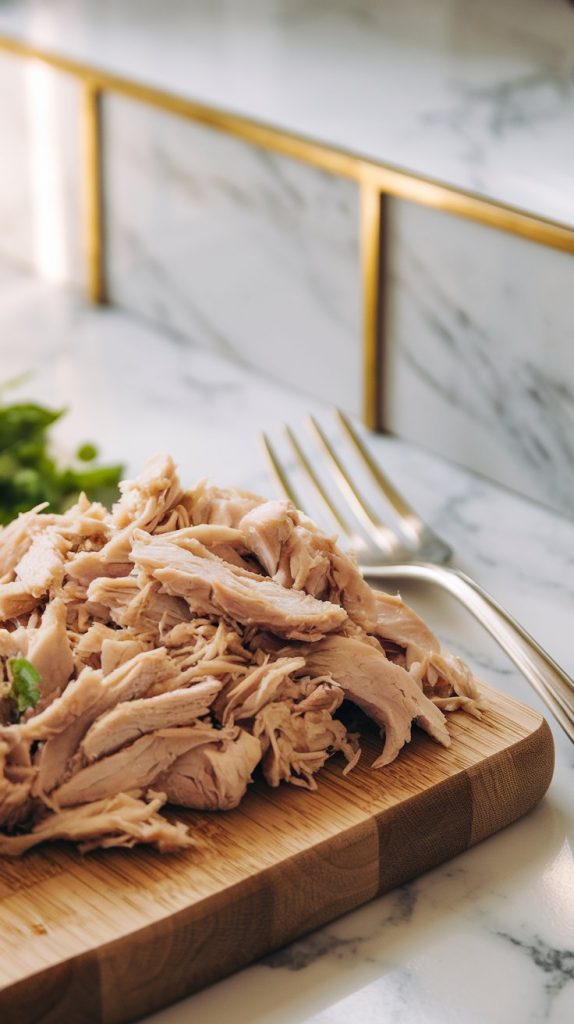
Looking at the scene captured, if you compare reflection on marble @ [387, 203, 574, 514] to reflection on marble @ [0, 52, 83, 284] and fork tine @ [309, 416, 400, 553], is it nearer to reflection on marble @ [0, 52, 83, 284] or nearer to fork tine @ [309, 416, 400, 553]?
fork tine @ [309, 416, 400, 553]

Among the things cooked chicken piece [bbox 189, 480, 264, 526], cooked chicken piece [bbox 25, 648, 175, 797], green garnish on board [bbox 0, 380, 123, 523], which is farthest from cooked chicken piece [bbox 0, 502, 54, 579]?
green garnish on board [bbox 0, 380, 123, 523]

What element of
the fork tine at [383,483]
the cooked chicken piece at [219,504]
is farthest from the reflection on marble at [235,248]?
the cooked chicken piece at [219,504]

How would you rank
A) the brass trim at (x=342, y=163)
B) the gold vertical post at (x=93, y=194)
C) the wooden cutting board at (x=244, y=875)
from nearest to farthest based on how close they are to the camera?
1. the wooden cutting board at (x=244, y=875)
2. the brass trim at (x=342, y=163)
3. the gold vertical post at (x=93, y=194)

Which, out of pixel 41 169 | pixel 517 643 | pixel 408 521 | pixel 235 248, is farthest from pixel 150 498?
pixel 41 169

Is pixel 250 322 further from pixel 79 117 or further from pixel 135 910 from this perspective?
pixel 135 910

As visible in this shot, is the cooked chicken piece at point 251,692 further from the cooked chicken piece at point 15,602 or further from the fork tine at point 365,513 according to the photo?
the fork tine at point 365,513

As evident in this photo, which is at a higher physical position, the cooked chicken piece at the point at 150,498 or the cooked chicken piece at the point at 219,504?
the cooked chicken piece at the point at 150,498
